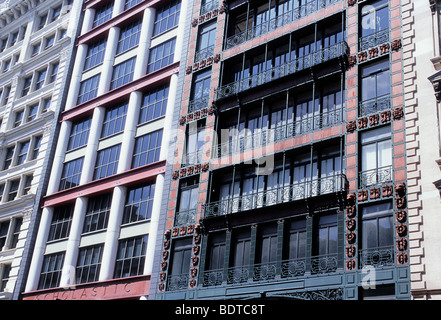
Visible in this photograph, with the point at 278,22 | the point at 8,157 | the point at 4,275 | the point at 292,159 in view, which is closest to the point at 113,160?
the point at 4,275

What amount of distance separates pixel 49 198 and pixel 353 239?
77.9 ft

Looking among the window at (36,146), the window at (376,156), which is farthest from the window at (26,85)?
the window at (376,156)

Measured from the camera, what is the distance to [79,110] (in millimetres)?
42688

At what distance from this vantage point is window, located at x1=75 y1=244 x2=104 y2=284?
3544 centimetres

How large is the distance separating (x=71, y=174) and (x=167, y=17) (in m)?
12.7

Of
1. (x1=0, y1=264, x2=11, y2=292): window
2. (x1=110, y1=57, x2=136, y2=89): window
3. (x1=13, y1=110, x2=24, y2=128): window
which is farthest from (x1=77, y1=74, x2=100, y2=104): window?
(x1=0, y1=264, x2=11, y2=292): window

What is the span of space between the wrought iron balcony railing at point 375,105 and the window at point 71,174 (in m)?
20.8

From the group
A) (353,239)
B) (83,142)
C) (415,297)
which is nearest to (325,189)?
(353,239)

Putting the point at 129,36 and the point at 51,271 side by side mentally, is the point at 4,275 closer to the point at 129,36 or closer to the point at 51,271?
the point at 51,271

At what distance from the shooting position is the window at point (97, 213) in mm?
36875

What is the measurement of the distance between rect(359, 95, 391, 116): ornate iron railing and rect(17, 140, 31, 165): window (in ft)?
92.1

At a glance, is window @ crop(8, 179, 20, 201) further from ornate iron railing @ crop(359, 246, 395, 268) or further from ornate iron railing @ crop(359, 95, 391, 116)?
ornate iron railing @ crop(359, 246, 395, 268)

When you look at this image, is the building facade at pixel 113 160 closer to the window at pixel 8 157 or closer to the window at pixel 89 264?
Answer: the window at pixel 89 264

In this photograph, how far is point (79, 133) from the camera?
139 feet
